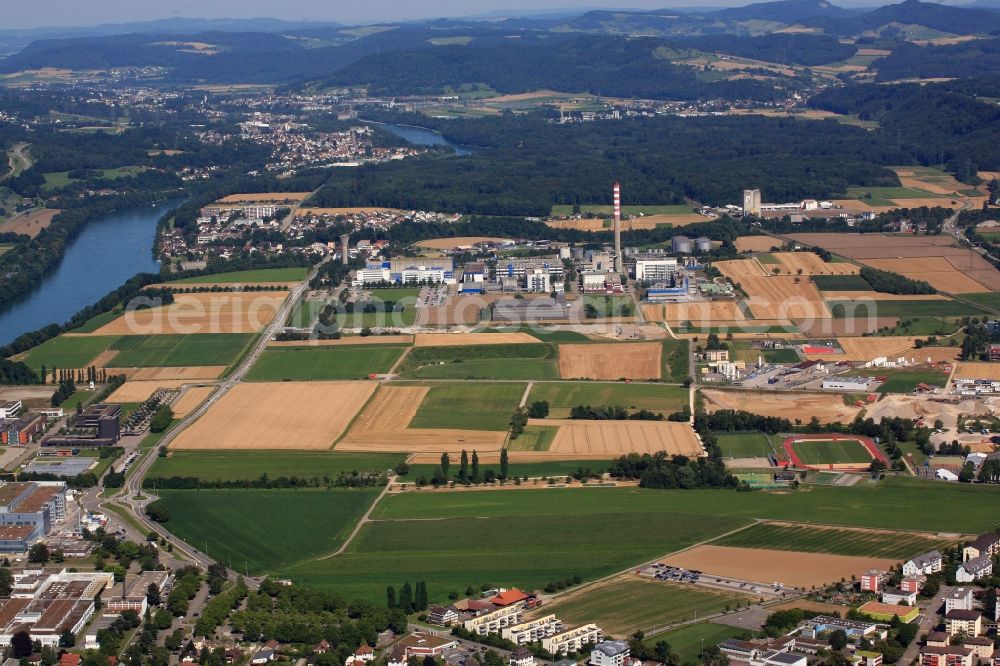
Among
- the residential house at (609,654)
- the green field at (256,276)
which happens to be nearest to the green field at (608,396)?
the residential house at (609,654)

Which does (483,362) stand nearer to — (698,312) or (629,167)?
(698,312)

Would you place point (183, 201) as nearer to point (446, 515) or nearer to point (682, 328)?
point (682, 328)

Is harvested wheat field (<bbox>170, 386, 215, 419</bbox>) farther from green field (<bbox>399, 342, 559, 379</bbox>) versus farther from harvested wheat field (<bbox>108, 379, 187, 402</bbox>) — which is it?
green field (<bbox>399, 342, 559, 379</bbox>)

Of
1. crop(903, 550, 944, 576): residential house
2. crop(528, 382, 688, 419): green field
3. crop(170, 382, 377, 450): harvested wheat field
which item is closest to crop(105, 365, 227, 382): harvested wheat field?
crop(170, 382, 377, 450): harvested wheat field

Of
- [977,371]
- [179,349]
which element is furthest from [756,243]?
[179,349]

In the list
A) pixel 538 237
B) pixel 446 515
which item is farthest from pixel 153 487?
pixel 538 237

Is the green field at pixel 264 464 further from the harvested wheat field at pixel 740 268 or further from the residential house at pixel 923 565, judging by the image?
the harvested wheat field at pixel 740 268
